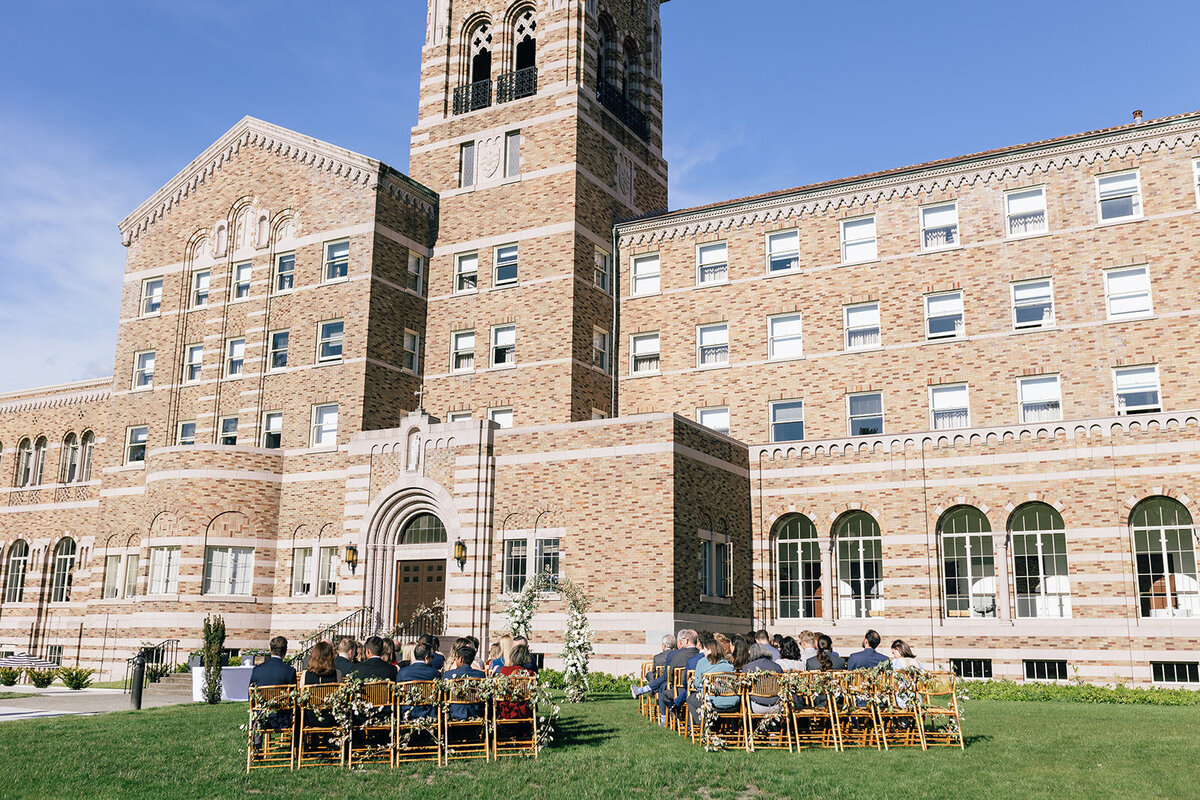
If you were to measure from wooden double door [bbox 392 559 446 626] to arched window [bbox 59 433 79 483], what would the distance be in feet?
69.6

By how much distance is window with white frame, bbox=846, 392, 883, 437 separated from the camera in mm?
32938

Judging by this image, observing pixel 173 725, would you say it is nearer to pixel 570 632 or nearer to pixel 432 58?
pixel 570 632

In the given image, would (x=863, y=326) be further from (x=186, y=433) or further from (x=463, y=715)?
(x=186, y=433)

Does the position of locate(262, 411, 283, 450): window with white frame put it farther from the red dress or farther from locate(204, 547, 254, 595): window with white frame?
the red dress

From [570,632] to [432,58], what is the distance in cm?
2530

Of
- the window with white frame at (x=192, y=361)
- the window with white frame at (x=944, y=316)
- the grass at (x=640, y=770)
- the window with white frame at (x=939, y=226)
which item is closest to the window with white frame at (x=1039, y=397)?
the window with white frame at (x=944, y=316)

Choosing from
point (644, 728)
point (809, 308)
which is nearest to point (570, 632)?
point (644, 728)

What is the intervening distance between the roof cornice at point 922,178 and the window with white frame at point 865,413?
644 centimetres

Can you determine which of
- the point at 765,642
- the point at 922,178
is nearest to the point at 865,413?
the point at 922,178

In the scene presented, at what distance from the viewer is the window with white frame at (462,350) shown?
36.4 m

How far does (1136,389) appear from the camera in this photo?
2997 cm

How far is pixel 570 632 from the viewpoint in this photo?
2403cm

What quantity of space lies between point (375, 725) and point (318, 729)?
0.74m

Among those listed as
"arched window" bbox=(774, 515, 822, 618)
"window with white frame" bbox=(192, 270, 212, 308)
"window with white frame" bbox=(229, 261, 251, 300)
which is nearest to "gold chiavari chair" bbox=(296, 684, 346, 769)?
"arched window" bbox=(774, 515, 822, 618)
